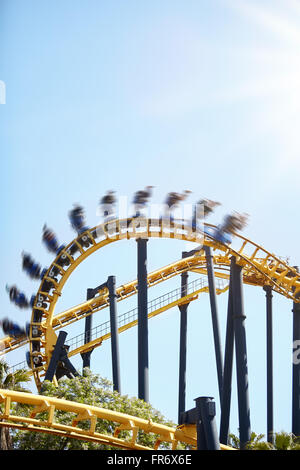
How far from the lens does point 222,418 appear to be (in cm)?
1869

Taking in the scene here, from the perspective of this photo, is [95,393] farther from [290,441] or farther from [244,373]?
[290,441]

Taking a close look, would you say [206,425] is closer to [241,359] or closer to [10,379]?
[10,379]

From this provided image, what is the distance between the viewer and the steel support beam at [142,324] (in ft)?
65.6

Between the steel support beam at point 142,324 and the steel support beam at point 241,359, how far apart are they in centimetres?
259

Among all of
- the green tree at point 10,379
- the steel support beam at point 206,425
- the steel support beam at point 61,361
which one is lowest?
the steel support beam at point 206,425

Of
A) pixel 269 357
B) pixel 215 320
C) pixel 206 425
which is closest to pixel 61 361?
pixel 215 320

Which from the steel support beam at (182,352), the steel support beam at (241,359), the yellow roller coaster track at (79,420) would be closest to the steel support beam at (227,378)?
the steel support beam at (241,359)

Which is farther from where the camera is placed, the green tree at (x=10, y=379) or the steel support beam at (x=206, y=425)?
the green tree at (x=10, y=379)

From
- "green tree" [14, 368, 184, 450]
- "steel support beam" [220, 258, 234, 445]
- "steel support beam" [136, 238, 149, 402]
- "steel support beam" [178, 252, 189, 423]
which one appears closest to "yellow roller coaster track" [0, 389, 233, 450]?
"green tree" [14, 368, 184, 450]

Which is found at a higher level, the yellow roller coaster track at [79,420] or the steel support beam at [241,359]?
the steel support beam at [241,359]

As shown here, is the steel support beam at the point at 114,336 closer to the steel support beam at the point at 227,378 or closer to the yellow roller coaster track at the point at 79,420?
the steel support beam at the point at 227,378
